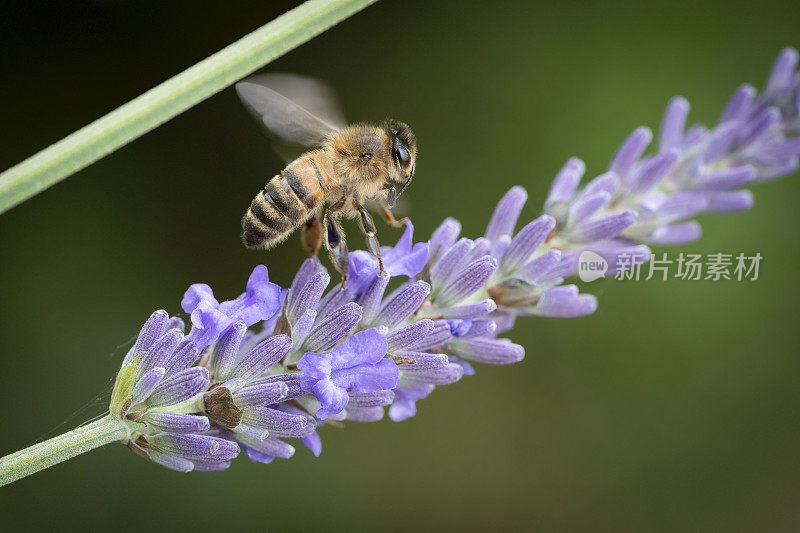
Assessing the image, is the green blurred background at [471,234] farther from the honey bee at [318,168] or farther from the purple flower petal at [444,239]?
the purple flower petal at [444,239]

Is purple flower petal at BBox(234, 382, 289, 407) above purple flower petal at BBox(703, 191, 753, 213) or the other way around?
the other way around

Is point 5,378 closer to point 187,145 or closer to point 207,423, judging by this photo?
point 187,145

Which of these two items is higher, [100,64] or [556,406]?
[100,64]

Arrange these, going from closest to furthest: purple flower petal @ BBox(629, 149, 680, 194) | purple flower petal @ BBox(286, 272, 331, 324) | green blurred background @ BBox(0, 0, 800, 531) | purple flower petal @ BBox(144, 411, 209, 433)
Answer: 1. purple flower petal @ BBox(144, 411, 209, 433)
2. purple flower petal @ BBox(286, 272, 331, 324)
3. purple flower petal @ BBox(629, 149, 680, 194)
4. green blurred background @ BBox(0, 0, 800, 531)

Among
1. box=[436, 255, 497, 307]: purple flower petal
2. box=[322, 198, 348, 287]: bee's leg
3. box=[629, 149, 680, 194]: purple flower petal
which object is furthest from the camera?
box=[629, 149, 680, 194]: purple flower petal

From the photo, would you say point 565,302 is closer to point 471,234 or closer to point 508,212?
point 508,212

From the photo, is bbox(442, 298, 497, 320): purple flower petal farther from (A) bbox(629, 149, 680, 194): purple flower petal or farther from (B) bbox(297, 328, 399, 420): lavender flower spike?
(A) bbox(629, 149, 680, 194): purple flower petal

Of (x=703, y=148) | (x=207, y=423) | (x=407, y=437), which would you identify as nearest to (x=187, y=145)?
(x=407, y=437)

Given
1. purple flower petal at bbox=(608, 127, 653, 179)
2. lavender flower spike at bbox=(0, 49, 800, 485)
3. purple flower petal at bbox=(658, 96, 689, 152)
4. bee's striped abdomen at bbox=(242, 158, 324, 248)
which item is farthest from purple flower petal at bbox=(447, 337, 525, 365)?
purple flower petal at bbox=(658, 96, 689, 152)
